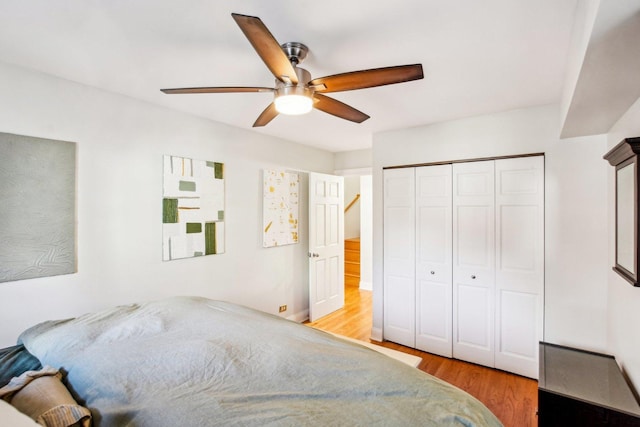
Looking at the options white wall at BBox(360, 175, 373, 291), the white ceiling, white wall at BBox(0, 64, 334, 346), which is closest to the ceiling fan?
the white ceiling

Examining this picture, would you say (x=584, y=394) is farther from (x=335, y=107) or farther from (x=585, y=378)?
(x=335, y=107)

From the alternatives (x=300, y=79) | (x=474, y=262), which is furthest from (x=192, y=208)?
(x=474, y=262)

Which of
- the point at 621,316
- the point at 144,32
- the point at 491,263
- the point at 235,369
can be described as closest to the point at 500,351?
the point at 491,263

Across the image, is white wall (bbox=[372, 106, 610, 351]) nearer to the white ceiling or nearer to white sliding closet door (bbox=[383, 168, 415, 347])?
the white ceiling

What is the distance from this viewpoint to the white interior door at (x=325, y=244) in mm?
3975

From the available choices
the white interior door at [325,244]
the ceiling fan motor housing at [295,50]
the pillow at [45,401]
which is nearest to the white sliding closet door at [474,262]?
the white interior door at [325,244]

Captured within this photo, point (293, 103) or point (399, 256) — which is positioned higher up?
point (293, 103)

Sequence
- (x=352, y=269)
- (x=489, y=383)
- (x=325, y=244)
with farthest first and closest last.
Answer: (x=352, y=269) < (x=325, y=244) < (x=489, y=383)

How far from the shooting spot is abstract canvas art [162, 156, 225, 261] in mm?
2664

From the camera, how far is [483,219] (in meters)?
2.86

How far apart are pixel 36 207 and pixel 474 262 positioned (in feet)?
11.4

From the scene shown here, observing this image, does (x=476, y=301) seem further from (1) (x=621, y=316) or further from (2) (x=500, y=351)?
(1) (x=621, y=316)

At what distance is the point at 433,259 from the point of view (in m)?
3.14

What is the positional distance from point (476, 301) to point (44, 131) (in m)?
3.69
